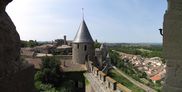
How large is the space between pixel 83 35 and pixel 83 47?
1.11 metres

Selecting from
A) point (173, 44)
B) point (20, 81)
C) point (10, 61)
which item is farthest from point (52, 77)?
point (173, 44)

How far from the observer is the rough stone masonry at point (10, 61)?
2.81m

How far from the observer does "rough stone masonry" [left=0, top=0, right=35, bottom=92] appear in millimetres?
2814

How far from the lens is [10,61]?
2949 mm

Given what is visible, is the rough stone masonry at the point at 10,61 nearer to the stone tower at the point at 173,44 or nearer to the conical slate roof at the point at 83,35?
the stone tower at the point at 173,44

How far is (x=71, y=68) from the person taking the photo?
973 inches

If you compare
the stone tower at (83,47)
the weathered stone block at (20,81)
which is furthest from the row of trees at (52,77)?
the weathered stone block at (20,81)

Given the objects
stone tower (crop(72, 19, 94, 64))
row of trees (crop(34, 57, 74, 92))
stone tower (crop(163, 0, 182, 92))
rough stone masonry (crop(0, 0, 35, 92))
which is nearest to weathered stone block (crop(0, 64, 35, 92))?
rough stone masonry (crop(0, 0, 35, 92))

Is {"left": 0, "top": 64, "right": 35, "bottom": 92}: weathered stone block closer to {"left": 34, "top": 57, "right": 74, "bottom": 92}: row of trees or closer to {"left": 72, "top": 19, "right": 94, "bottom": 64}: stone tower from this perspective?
{"left": 34, "top": 57, "right": 74, "bottom": 92}: row of trees

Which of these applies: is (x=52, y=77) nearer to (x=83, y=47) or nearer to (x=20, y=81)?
(x=83, y=47)

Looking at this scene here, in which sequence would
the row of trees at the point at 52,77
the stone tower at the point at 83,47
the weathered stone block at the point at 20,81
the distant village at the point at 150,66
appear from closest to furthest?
the weathered stone block at the point at 20,81 < the row of trees at the point at 52,77 < the stone tower at the point at 83,47 < the distant village at the point at 150,66

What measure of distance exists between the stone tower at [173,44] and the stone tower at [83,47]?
23.8 meters

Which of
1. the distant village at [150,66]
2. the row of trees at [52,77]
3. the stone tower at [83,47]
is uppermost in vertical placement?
the stone tower at [83,47]

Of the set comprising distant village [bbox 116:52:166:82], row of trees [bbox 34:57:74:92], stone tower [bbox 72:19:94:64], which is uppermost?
stone tower [bbox 72:19:94:64]
